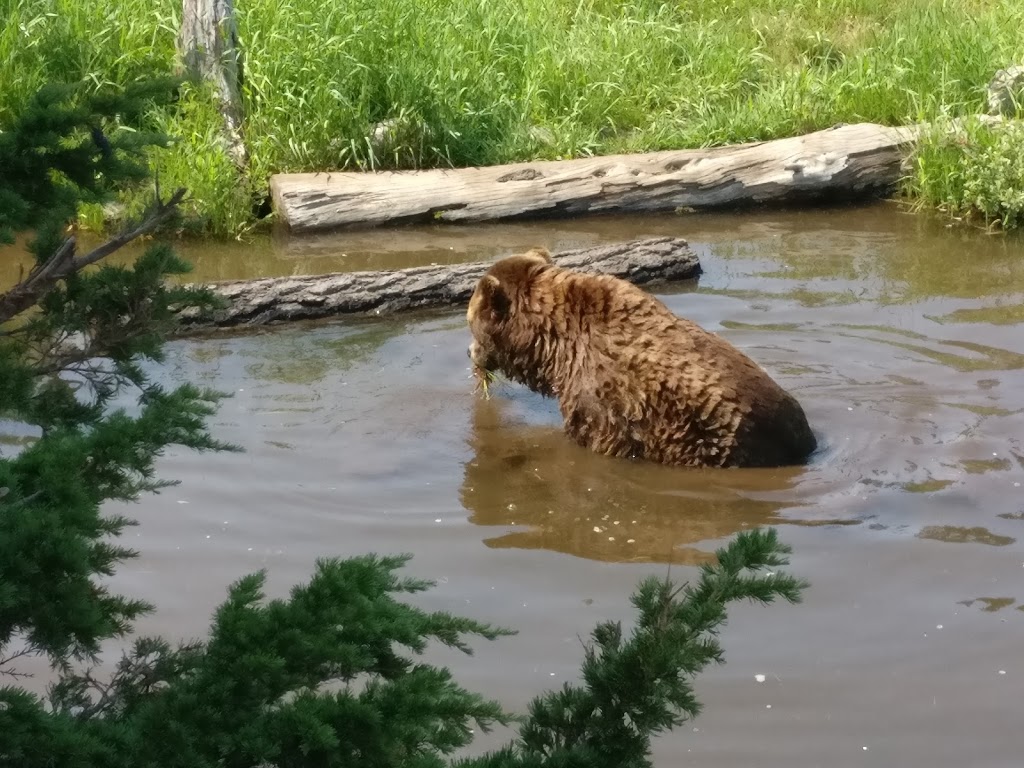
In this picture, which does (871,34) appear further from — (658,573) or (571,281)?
(658,573)

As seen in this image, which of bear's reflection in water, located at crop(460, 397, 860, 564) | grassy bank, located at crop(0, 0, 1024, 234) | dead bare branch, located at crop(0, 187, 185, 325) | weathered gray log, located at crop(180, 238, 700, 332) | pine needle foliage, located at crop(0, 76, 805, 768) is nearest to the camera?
pine needle foliage, located at crop(0, 76, 805, 768)

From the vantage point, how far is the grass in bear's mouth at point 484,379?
7137 millimetres

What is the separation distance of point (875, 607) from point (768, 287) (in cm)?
467

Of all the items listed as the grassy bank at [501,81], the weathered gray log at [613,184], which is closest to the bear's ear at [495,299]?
the weathered gray log at [613,184]

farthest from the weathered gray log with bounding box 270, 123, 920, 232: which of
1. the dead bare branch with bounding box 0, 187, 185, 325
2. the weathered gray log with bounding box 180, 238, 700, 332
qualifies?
the dead bare branch with bounding box 0, 187, 185, 325

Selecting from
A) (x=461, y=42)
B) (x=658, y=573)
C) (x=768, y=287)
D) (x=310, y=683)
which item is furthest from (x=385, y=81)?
(x=310, y=683)

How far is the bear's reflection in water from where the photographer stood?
5453 millimetres

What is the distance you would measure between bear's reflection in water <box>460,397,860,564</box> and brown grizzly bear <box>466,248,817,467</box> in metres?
0.12

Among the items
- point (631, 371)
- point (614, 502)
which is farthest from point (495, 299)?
point (614, 502)

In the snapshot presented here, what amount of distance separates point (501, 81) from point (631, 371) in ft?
21.6

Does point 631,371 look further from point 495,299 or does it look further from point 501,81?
point 501,81

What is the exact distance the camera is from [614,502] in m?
5.86

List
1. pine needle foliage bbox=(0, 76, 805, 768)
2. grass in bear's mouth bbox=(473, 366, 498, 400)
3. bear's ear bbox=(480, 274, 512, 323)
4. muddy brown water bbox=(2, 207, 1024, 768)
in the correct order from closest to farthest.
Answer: pine needle foliage bbox=(0, 76, 805, 768), muddy brown water bbox=(2, 207, 1024, 768), bear's ear bbox=(480, 274, 512, 323), grass in bear's mouth bbox=(473, 366, 498, 400)

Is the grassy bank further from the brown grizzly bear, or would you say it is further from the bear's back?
the bear's back
